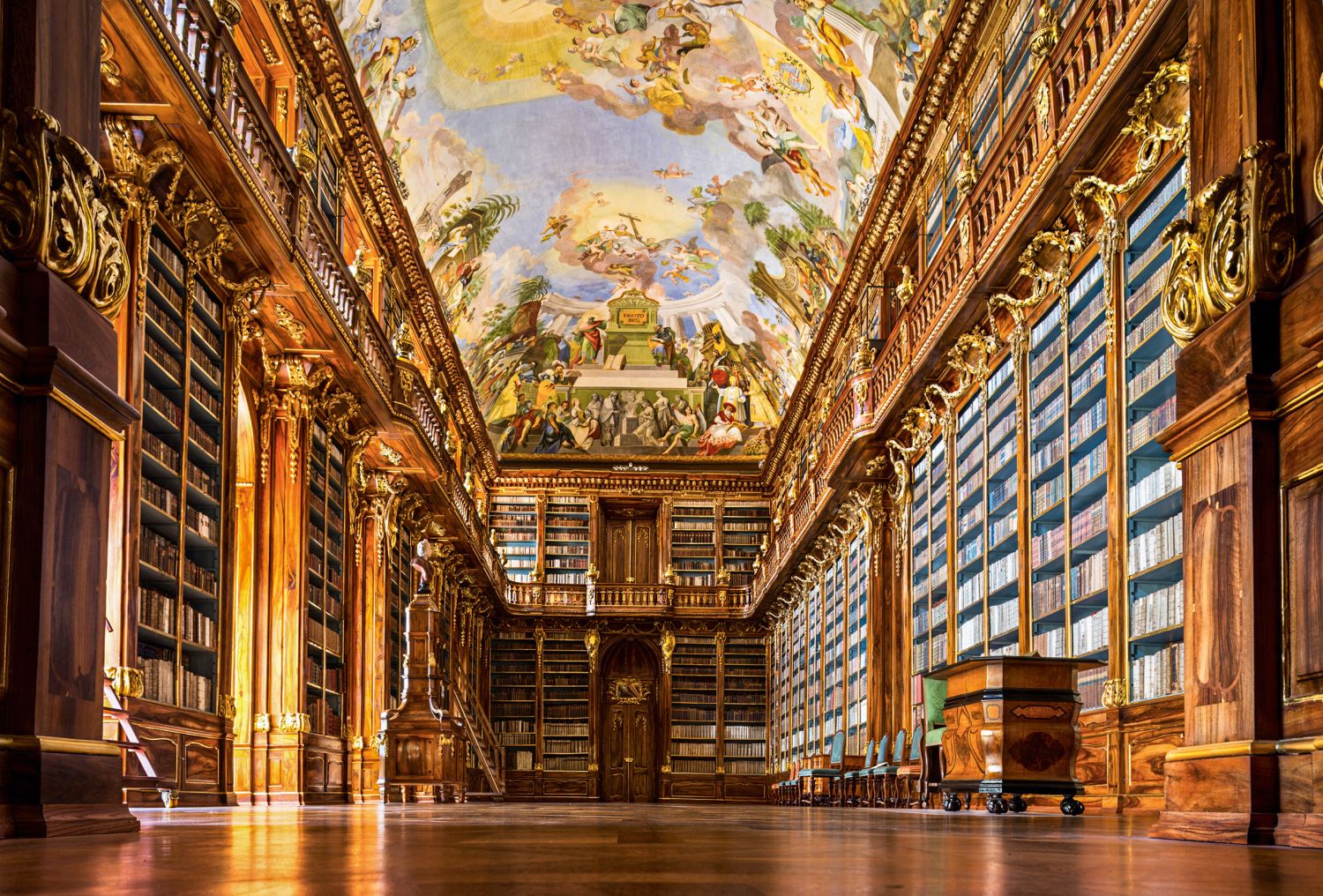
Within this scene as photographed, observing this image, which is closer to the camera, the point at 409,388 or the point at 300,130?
the point at 300,130

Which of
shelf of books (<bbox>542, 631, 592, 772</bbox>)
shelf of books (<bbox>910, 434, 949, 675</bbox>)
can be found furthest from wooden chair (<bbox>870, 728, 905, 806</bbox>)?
shelf of books (<bbox>542, 631, 592, 772</bbox>)

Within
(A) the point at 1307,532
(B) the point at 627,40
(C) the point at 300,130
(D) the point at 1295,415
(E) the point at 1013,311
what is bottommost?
(A) the point at 1307,532

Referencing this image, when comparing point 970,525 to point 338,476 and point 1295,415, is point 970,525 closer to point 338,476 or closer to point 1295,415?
point 338,476

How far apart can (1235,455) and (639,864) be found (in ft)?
8.86

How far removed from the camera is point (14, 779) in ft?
12.5

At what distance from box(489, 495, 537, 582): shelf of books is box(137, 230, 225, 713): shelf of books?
18.3 meters

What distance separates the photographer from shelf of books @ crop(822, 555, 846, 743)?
20.8 m

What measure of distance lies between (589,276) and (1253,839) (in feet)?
77.0

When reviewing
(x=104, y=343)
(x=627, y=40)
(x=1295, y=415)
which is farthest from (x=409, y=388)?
(x=1295, y=415)

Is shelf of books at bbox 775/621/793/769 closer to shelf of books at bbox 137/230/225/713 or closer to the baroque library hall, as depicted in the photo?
the baroque library hall

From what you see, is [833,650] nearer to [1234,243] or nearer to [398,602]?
[398,602]

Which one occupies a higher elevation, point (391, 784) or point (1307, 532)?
point (1307, 532)

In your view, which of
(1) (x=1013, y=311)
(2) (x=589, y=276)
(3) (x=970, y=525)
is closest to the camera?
(1) (x=1013, y=311)

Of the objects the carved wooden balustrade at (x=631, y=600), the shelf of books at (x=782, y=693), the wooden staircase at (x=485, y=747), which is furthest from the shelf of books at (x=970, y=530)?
the carved wooden balustrade at (x=631, y=600)
